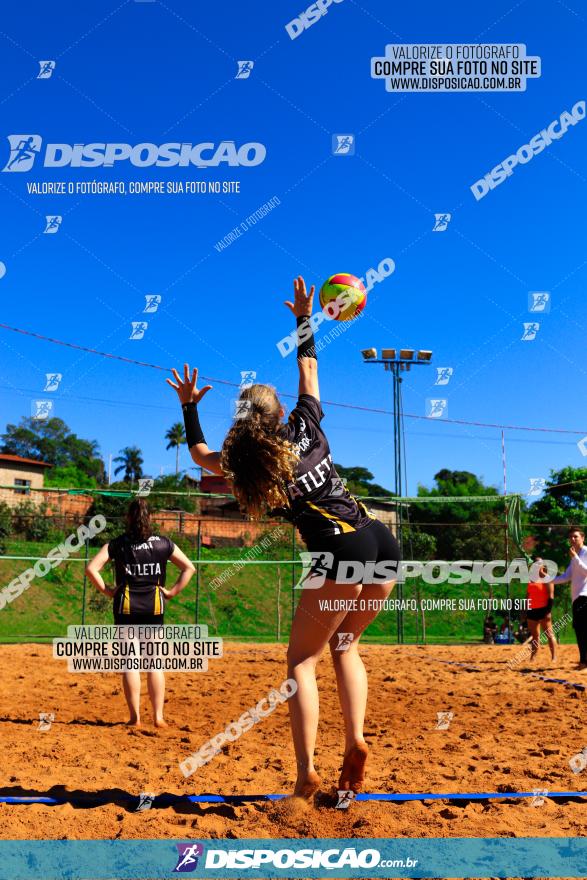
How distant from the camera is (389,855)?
3.18m

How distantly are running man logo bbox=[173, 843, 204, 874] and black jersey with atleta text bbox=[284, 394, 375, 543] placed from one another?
1443 mm

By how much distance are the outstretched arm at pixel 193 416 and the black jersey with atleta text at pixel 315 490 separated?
47 cm

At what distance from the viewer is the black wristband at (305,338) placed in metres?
3.99

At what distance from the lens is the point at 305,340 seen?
4.05 metres

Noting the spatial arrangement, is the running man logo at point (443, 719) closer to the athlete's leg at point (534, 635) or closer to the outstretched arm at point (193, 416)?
the outstretched arm at point (193, 416)

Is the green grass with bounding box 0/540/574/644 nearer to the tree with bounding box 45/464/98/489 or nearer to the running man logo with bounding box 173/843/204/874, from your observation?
the running man logo with bounding box 173/843/204/874

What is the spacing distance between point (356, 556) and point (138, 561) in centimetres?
338

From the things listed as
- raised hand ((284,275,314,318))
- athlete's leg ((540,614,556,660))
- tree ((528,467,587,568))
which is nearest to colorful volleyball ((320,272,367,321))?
raised hand ((284,275,314,318))

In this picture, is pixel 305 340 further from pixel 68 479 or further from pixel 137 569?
Answer: pixel 68 479

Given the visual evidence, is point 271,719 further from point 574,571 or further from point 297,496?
point 574,571

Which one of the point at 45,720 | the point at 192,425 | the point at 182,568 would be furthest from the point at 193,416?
the point at 45,720

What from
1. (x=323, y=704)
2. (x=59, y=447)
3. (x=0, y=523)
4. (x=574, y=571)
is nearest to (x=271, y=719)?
(x=323, y=704)

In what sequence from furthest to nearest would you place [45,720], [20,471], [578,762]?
[20,471], [45,720], [578,762]

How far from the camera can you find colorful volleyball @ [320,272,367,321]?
5340mm
